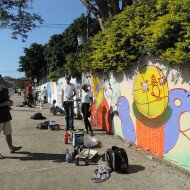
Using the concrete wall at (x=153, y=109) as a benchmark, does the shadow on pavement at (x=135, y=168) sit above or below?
below

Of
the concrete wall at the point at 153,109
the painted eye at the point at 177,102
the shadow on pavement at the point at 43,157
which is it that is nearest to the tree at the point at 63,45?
the concrete wall at the point at 153,109

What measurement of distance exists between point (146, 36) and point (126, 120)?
3.04 metres

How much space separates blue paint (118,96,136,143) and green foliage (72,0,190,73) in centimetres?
97

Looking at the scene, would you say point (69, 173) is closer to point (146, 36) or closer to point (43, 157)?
point (43, 157)

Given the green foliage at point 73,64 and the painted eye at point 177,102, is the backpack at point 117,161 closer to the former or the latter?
the painted eye at point 177,102

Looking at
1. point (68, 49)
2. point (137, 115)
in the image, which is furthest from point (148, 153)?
point (68, 49)

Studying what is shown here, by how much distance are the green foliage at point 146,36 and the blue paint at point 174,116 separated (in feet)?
2.04

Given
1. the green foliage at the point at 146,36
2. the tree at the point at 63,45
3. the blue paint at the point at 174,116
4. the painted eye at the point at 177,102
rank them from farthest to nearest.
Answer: the tree at the point at 63,45 < the painted eye at the point at 177,102 < the blue paint at the point at 174,116 < the green foliage at the point at 146,36

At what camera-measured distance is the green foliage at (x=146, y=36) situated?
700cm

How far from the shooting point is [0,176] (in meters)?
7.05

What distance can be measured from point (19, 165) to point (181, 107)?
3.39 meters

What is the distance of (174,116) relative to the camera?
7.59 metres

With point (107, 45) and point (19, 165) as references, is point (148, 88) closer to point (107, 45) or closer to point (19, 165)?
point (107, 45)

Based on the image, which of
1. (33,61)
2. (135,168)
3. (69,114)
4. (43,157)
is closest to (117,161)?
(135,168)
